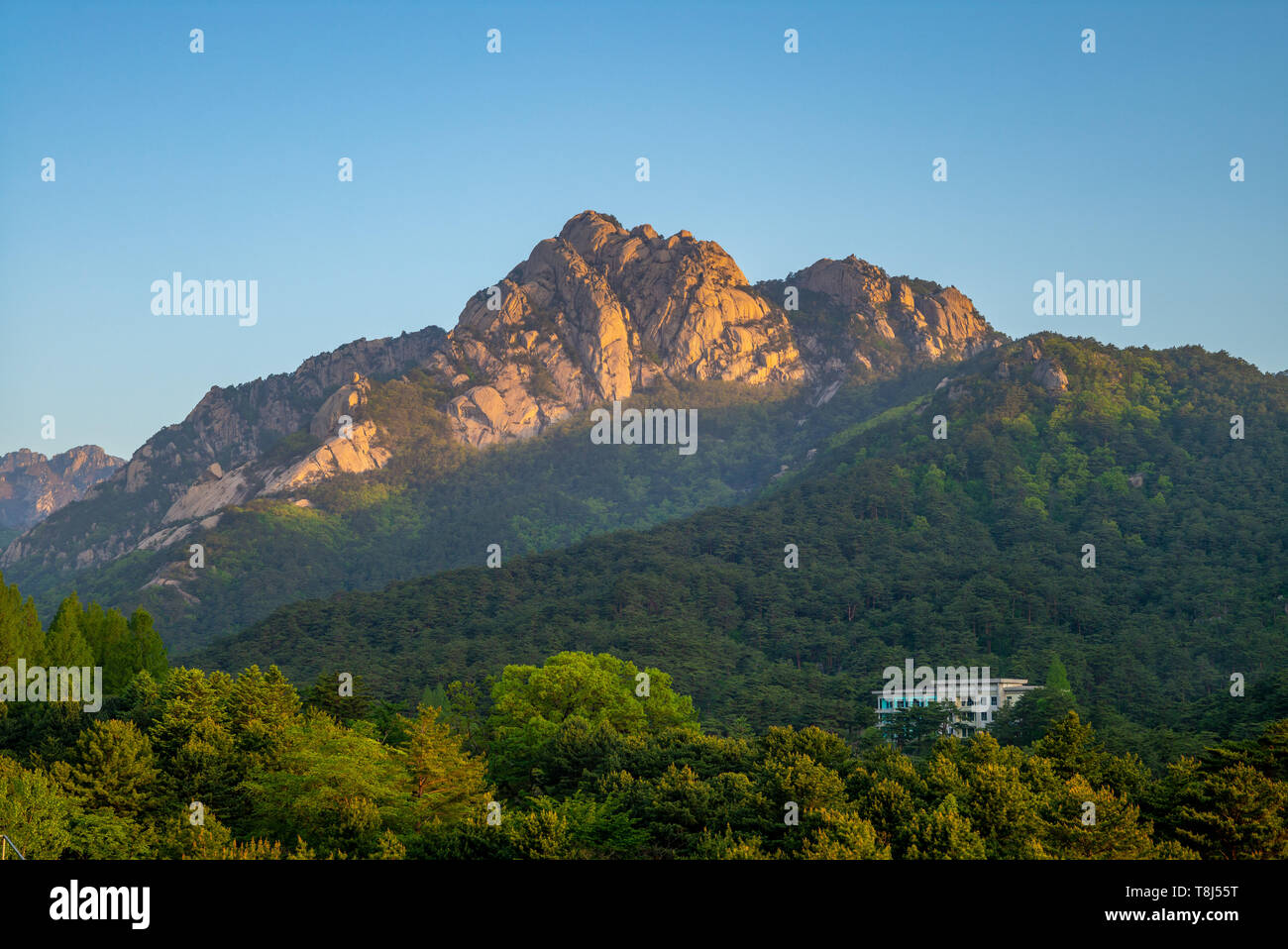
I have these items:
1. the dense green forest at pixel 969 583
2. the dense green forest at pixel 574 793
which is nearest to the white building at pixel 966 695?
the dense green forest at pixel 969 583

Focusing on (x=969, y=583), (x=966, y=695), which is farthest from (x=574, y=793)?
(x=969, y=583)

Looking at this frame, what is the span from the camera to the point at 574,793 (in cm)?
5575

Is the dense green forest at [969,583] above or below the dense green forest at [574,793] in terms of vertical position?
above

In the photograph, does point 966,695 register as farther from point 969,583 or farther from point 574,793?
point 574,793

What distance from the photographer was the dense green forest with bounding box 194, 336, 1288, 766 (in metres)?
97.9

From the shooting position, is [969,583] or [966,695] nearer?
[966,695]

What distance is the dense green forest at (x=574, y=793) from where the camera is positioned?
44.1 meters

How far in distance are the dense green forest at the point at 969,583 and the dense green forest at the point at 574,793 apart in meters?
20.4

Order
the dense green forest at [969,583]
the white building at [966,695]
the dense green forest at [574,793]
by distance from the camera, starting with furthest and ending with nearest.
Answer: the dense green forest at [969,583]
the white building at [966,695]
the dense green forest at [574,793]

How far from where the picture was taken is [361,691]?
82.5 m

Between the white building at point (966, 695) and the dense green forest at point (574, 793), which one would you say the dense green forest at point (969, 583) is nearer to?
the white building at point (966, 695)

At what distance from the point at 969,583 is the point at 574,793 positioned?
71.9 metres
